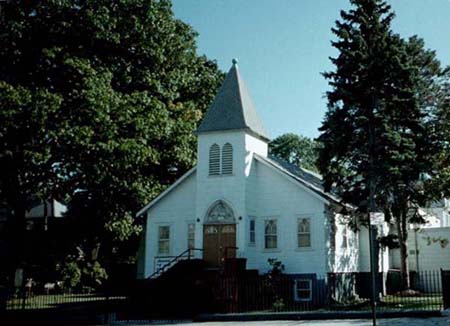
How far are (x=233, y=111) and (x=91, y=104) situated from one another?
761cm

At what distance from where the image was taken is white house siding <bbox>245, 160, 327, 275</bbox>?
2980 centimetres

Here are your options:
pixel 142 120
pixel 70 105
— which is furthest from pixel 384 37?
pixel 70 105

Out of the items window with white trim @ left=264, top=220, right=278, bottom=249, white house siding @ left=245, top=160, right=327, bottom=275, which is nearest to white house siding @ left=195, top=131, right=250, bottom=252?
white house siding @ left=245, top=160, right=327, bottom=275

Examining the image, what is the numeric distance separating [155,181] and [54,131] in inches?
387

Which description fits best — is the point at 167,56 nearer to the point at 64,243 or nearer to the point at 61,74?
the point at 61,74

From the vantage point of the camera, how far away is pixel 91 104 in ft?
101

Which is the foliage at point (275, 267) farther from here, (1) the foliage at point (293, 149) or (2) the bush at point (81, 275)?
(1) the foliage at point (293, 149)

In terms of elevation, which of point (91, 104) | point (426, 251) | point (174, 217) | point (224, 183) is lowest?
point (426, 251)

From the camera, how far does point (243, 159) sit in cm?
3117

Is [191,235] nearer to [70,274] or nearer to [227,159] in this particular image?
[227,159]

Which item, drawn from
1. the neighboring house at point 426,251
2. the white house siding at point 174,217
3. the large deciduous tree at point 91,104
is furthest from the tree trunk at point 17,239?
the neighboring house at point 426,251

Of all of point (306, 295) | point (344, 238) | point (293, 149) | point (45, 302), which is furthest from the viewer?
point (293, 149)

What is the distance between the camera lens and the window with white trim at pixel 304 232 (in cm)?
3017

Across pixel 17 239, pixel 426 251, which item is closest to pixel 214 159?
pixel 17 239
